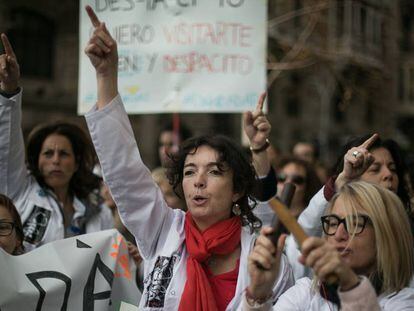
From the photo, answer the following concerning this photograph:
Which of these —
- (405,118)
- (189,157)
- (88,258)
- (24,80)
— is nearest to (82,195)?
(88,258)

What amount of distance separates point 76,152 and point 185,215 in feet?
5.11

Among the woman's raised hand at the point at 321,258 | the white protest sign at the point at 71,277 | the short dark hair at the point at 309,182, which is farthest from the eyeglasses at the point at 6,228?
the short dark hair at the point at 309,182

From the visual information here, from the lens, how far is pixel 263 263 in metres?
2.08

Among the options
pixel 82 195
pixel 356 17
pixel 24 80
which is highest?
pixel 356 17

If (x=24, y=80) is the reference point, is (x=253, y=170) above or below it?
below

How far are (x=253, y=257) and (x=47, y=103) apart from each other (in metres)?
18.6

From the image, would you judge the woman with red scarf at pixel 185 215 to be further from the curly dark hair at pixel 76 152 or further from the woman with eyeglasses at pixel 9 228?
the curly dark hair at pixel 76 152

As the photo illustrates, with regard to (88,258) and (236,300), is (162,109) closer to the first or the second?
(88,258)

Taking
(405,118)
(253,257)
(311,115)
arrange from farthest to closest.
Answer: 1. (405,118)
2. (311,115)
3. (253,257)

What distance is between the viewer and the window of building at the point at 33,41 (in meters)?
20.0

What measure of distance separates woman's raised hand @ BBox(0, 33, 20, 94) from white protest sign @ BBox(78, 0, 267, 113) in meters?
1.86

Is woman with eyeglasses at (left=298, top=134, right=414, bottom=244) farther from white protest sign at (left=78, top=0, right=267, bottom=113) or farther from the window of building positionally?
the window of building

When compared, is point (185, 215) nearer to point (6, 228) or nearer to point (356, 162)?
point (356, 162)

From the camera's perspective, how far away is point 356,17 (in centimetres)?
1669
